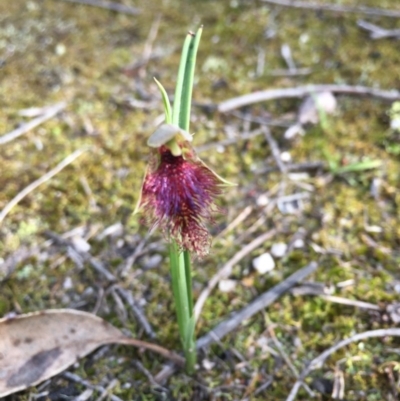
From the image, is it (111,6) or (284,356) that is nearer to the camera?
(284,356)

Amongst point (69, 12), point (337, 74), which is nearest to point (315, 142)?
point (337, 74)

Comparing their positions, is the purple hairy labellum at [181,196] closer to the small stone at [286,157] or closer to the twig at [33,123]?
the small stone at [286,157]

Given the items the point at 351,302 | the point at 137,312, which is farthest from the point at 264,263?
the point at 137,312

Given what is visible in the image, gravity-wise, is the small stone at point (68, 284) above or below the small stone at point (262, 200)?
below

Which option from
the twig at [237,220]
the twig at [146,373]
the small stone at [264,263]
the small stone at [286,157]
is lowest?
the twig at [146,373]

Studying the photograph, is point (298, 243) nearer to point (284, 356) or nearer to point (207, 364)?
point (284, 356)

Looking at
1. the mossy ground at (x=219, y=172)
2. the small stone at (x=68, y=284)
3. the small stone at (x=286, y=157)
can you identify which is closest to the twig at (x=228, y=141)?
the mossy ground at (x=219, y=172)

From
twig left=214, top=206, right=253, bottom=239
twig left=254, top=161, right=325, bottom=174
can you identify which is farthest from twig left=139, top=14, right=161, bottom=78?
twig left=214, top=206, right=253, bottom=239
